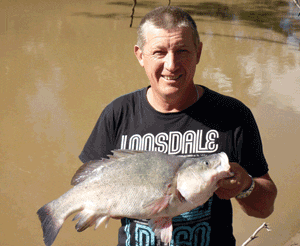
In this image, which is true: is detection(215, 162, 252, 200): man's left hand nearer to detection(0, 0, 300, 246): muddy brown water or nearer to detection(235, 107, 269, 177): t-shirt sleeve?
detection(235, 107, 269, 177): t-shirt sleeve

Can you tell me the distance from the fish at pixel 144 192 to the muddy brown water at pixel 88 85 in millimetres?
2205

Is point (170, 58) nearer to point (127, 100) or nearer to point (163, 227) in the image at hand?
point (127, 100)

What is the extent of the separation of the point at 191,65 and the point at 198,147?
0.47 metres

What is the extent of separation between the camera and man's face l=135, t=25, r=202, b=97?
1.74 meters

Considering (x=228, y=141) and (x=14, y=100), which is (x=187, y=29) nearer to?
(x=228, y=141)

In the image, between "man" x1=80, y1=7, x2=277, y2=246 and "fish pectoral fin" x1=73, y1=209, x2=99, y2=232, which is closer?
"fish pectoral fin" x1=73, y1=209, x2=99, y2=232

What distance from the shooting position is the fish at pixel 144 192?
1.56 meters

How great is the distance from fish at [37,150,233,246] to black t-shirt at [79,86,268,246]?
0.19 meters

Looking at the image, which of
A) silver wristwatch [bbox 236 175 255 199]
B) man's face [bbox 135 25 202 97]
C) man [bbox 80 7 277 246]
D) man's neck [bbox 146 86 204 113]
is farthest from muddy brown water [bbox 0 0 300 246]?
man's face [bbox 135 25 202 97]

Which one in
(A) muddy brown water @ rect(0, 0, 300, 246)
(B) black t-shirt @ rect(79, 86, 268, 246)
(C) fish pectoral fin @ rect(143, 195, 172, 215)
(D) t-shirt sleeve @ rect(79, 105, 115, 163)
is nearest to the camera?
(C) fish pectoral fin @ rect(143, 195, 172, 215)

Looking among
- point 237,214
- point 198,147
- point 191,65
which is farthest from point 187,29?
point 237,214

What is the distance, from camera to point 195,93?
6.42 feet

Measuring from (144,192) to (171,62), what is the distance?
0.71 metres

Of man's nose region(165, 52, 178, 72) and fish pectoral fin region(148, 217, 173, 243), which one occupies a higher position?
man's nose region(165, 52, 178, 72)
